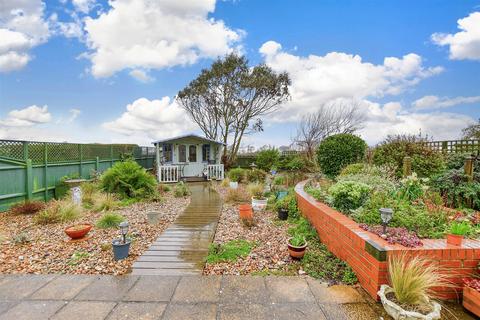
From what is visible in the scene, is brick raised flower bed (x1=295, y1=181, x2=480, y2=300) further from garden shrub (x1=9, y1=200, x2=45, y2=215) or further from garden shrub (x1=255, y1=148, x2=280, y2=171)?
garden shrub (x1=255, y1=148, x2=280, y2=171)

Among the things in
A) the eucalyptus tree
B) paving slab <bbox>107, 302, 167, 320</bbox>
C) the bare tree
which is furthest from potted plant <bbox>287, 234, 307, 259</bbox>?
the eucalyptus tree

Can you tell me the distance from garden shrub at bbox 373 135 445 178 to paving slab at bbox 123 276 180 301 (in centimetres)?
667

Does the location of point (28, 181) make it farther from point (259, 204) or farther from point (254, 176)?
point (254, 176)

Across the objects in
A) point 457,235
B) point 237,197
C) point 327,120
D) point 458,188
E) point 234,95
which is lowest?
point 237,197

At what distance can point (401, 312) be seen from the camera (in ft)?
6.96

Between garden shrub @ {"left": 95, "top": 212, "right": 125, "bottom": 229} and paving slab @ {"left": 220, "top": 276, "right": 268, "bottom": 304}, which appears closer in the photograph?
paving slab @ {"left": 220, "top": 276, "right": 268, "bottom": 304}

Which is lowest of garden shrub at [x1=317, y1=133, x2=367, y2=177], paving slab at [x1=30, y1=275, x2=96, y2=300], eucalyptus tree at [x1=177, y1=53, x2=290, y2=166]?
paving slab at [x1=30, y1=275, x2=96, y2=300]

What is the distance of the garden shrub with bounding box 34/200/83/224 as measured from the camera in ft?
17.5

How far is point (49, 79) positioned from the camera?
27.3 feet

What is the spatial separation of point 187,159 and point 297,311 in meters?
12.1

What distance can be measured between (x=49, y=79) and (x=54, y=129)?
2.86 metres

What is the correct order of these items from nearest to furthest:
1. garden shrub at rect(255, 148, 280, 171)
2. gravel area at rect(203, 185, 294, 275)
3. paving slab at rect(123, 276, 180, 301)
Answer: paving slab at rect(123, 276, 180, 301), gravel area at rect(203, 185, 294, 275), garden shrub at rect(255, 148, 280, 171)

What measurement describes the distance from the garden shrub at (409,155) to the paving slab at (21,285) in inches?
316

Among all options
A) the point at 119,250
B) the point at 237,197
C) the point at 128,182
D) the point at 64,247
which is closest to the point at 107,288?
the point at 119,250
